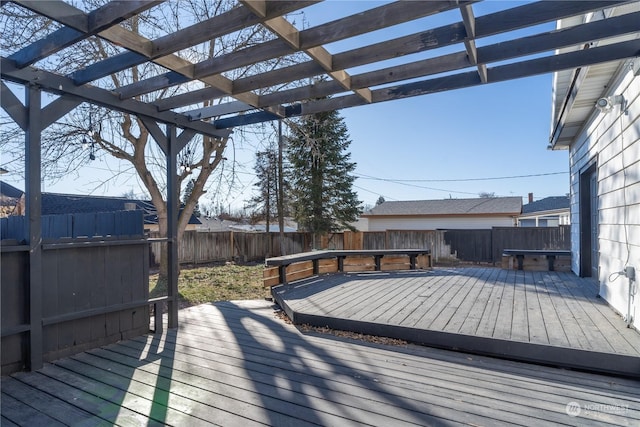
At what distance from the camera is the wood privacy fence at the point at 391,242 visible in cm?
1135

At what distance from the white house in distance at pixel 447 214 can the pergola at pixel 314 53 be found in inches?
624

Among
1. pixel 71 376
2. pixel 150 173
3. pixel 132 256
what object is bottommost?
pixel 71 376

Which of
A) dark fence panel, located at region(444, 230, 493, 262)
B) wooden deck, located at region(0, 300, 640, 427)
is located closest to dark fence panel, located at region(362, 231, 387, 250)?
dark fence panel, located at region(444, 230, 493, 262)

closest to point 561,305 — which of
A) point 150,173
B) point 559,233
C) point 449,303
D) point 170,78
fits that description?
point 449,303

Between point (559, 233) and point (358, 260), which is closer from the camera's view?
point (358, 260)

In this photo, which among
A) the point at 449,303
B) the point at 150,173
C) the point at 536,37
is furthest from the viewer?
the point at 150,173

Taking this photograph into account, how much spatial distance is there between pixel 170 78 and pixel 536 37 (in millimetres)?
2675

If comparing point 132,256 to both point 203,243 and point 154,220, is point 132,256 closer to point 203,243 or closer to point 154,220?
point 203,243

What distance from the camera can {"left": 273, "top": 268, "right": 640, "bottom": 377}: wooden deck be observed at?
2.71m

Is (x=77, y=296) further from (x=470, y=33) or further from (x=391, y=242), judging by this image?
(x=391, y=242)

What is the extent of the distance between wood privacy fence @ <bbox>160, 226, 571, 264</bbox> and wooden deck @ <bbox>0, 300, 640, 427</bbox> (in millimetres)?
9249

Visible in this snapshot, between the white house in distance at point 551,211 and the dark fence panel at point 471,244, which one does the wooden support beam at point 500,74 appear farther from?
the white house in distance at point 551,211

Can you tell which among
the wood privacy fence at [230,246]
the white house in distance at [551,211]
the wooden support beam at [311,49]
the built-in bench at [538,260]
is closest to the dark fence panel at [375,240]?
the wood privacy fence at [230,246]

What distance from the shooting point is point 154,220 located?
1420cm
